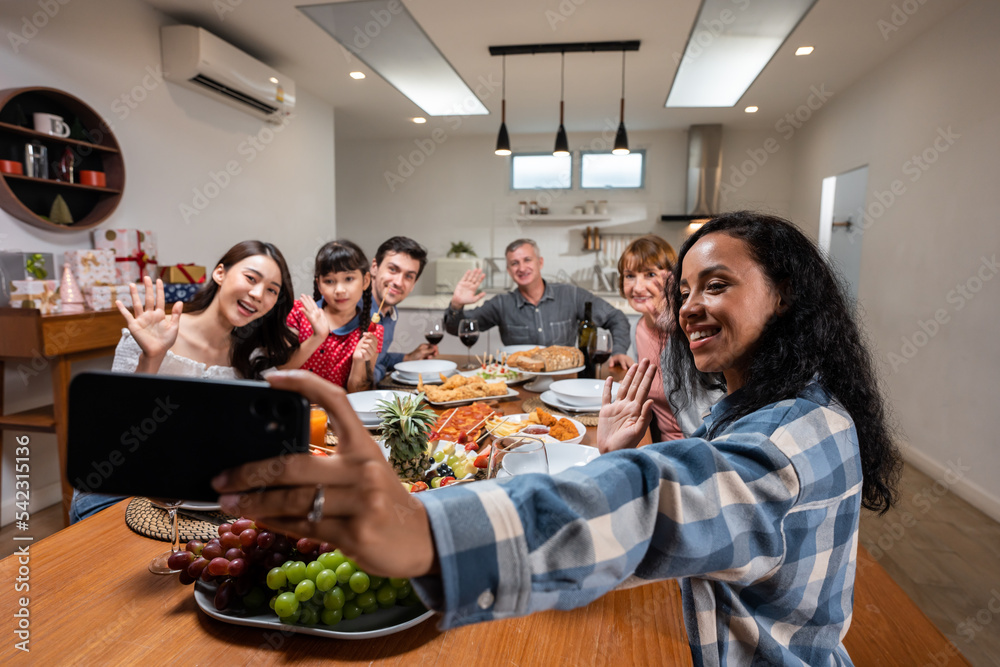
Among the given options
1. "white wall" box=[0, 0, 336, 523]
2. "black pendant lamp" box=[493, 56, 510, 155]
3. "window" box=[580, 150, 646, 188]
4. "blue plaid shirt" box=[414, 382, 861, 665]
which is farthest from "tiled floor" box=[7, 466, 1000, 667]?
"window" box=[580, 150, 646, 188]

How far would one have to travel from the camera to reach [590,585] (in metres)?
0.49

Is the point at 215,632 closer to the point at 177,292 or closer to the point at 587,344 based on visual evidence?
the point at 587,344

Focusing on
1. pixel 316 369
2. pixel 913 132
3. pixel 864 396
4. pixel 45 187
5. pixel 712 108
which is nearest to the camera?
pixel 864 396

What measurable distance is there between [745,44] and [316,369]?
147 inches

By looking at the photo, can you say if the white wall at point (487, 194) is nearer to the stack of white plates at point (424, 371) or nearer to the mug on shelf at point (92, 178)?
the mug on shelf at point (92, 178)

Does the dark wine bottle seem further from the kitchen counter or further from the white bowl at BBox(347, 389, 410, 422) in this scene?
the kitchen counter

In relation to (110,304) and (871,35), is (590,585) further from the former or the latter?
(871,35)

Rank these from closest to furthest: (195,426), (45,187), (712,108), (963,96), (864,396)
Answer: (195,426) → (864,396) → (45,187) → (963,96) → (712,108)

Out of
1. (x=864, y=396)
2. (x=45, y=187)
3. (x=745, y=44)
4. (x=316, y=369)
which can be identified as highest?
(x=745, y=44)

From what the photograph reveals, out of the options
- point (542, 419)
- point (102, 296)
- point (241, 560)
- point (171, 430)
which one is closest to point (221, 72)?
point (102, 296)

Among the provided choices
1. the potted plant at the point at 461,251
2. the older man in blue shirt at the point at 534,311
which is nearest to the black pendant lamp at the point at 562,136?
the older man in blue shirt at the point at 534,311

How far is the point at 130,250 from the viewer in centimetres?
330

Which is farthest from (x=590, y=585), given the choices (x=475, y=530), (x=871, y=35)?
(x=871, y=35)

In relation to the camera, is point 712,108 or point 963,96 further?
point 712,108
